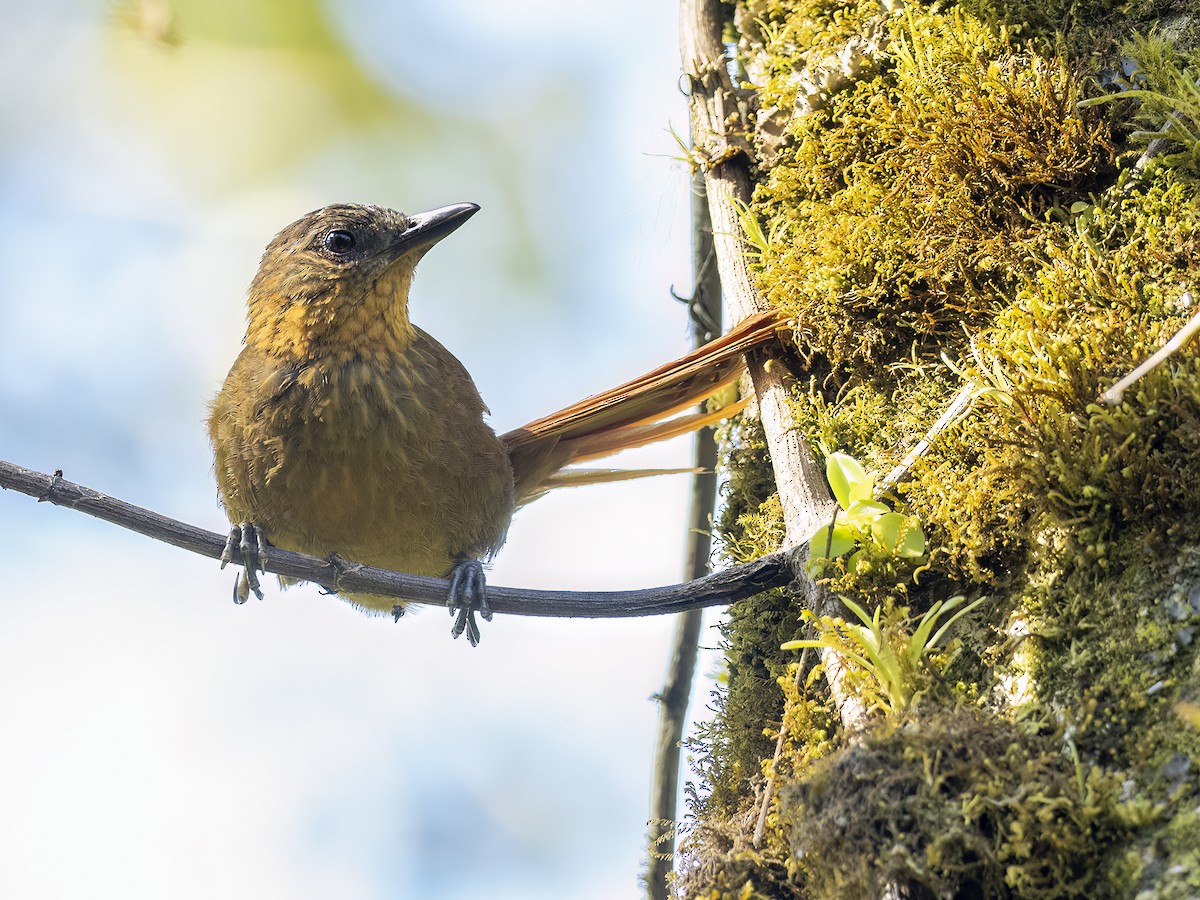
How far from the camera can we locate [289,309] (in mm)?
3350

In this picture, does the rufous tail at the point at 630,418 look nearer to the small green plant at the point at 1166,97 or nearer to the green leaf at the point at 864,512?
the green leaf at the point at 864,512

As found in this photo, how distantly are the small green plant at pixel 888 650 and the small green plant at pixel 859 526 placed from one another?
0.15m

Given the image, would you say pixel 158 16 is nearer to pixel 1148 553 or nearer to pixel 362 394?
pixel 362 394

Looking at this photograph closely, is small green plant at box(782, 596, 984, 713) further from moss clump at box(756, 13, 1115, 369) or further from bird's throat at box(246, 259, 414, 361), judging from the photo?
bird's throat at box(246, 259, 414, 361)

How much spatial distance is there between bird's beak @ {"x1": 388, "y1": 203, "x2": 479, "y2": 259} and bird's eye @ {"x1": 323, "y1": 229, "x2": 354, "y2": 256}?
0.42 ft

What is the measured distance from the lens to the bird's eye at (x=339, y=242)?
3.44 m

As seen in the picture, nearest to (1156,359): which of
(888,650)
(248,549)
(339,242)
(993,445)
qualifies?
(993,445)

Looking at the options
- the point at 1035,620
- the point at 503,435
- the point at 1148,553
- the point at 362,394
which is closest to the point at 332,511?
the point at 362,394

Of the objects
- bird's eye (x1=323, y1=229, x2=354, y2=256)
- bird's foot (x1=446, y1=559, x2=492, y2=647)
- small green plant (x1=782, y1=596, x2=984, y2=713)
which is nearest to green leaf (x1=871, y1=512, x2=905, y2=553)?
small green plant (x1=782, y1=596, x2=984, y2=713)

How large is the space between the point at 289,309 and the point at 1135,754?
2576mm

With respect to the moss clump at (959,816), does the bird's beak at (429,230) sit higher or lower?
higher

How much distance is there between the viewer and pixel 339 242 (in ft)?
11.3

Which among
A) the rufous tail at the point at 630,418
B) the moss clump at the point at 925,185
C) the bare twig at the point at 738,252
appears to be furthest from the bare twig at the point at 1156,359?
the rufous tail at the point at 630,418

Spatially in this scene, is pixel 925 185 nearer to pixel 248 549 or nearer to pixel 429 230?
pixel 429 230
